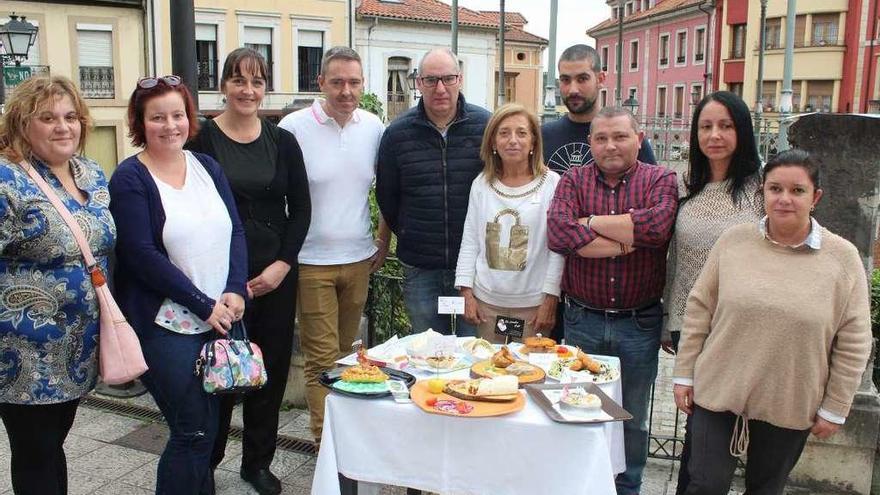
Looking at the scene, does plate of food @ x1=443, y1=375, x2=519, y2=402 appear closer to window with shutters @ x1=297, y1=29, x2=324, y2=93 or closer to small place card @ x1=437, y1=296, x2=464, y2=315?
small place card @ x1=437, y1=296, x2=464, y2=315

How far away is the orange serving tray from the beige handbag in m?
0.89

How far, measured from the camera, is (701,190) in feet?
→ 10.1

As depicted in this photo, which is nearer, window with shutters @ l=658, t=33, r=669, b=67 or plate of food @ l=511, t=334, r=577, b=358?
plate of food @ l=511, t=334, r=577, b=358

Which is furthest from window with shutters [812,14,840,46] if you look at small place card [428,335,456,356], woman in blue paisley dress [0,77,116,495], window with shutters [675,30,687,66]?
woman in blue paisley dress [0,77,116,495]

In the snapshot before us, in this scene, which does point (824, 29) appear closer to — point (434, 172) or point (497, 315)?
point (434, 172)

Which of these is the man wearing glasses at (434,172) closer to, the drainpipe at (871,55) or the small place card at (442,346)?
the small place card at (442,346)

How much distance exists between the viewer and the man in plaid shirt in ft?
10.2

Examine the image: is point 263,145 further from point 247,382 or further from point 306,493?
point 306,493

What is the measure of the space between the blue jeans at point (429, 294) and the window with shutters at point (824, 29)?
115 feet

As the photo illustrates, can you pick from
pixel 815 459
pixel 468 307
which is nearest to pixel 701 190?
pixel 468 307

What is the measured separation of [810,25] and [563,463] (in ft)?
120

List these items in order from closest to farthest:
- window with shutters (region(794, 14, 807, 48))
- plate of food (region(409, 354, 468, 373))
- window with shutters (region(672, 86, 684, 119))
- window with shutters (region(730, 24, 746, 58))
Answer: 1. plate of food (region(409, 354, 468, 373))
2. window with shutters (region(794, 14, 807, 48))
3. window with shutters (region(730, 24, 746, 58))
4. window with shutters (region(672, 86, 684, 119))

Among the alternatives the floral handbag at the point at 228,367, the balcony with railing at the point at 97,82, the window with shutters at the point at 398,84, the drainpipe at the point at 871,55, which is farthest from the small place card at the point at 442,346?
the drainpipe at the point at 871,55

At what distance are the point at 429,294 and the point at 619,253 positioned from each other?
3.52 ft
